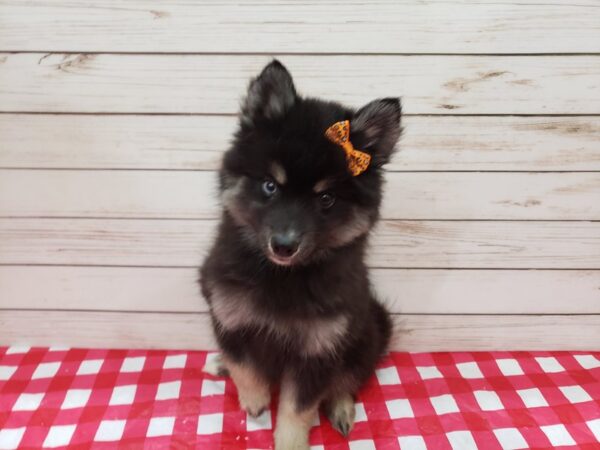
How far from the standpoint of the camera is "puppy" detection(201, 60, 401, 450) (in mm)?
1396

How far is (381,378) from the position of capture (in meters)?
2.16

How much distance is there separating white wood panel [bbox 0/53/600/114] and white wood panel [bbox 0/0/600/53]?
0.05 meters

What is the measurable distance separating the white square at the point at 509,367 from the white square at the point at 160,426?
154 centimetres

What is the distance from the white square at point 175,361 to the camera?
7.22 feet

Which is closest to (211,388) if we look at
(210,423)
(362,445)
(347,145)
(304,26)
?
(210,423)

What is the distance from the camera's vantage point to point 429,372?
2205 mm

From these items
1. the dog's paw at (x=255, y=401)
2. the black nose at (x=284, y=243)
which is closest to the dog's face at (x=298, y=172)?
the black nose at (x=284, y=243)

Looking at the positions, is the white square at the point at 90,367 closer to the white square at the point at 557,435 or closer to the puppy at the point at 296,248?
the puppy at the point at 296,248

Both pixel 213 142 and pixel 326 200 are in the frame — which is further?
pixel 213 142

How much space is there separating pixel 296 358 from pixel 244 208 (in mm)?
579

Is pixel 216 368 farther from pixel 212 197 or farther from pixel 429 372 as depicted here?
pixel 429 372

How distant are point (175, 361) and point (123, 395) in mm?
294

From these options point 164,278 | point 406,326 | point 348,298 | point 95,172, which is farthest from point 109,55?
point 406,326

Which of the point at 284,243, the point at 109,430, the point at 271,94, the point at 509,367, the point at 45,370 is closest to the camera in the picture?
the point at 284,243
